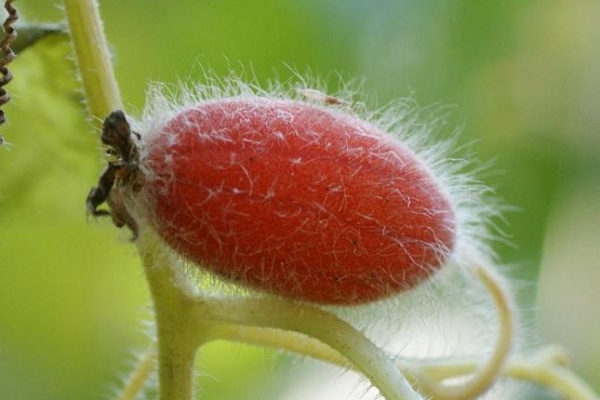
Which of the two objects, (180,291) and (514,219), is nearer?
(180,291)

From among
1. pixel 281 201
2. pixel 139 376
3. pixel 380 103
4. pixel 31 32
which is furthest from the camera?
pixel 380 103

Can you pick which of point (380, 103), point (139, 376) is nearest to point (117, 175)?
point (139, 376)

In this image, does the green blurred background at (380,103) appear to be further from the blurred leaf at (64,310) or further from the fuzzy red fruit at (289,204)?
the fuzzy red fruit at (289,204)

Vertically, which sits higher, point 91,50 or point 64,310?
point 64,310

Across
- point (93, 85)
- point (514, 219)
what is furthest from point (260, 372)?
point (93, 85)

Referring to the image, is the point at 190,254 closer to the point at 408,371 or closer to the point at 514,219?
the point at 408,371

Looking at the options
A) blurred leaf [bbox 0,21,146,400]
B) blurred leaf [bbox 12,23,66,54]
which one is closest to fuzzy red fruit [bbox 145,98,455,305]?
blurred leaf [bbox 12,23,66,54]

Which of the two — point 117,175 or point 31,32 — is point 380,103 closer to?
point 31,32
